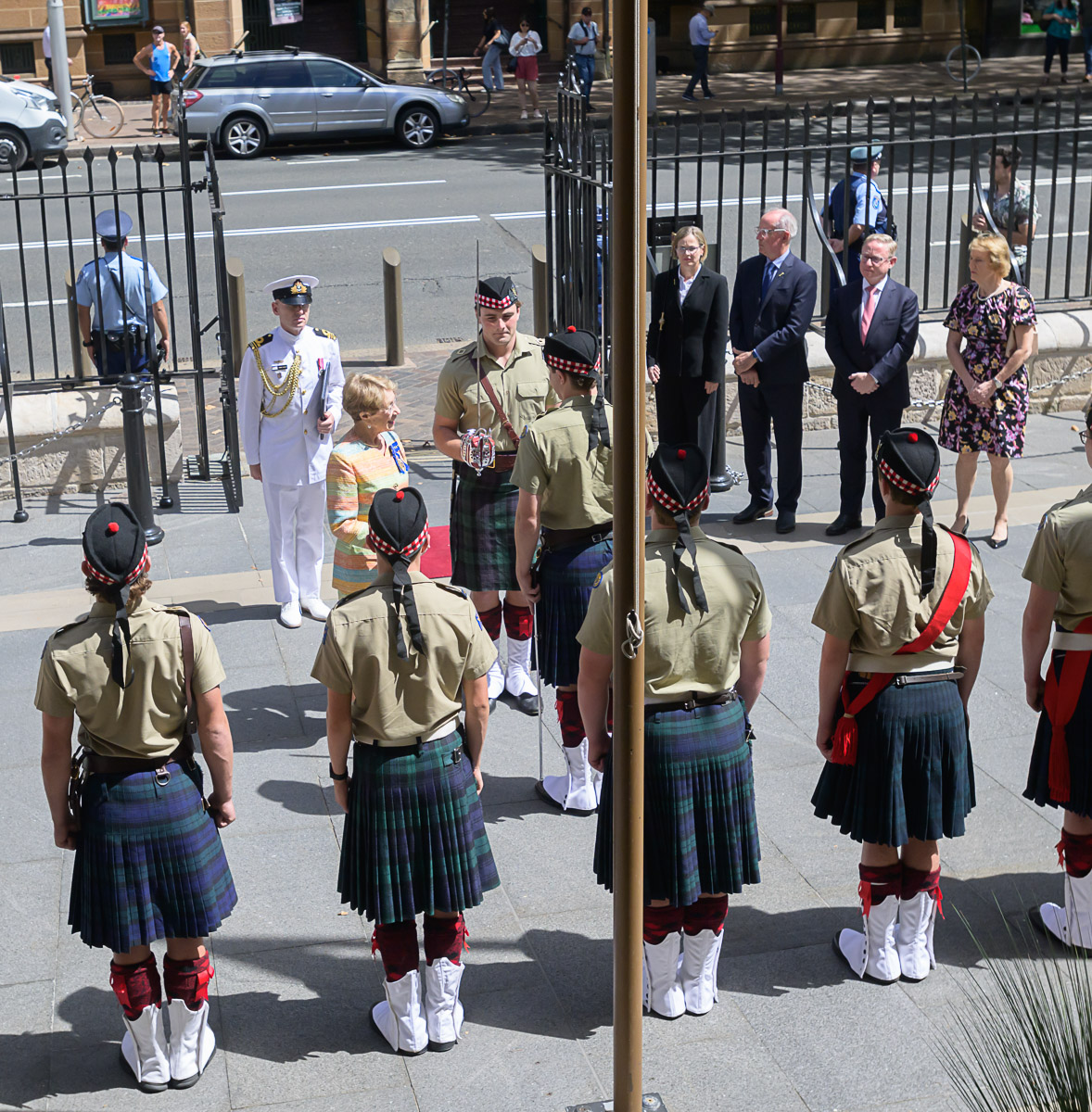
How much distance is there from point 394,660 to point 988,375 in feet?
17.1

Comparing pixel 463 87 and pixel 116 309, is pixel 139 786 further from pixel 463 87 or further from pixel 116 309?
pixel 463 87

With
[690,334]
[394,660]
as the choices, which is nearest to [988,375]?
[690,334]

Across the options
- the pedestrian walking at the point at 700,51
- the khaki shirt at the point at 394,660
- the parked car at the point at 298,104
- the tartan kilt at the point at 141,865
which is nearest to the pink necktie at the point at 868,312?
the khaki shirt at the point at 394,660

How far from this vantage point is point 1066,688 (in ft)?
16.2

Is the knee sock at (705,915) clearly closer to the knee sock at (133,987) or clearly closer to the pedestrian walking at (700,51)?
the knee sock at (133,987)

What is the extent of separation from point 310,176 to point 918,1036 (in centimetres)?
1905

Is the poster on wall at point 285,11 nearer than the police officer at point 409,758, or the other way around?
the police officer at point 409,758

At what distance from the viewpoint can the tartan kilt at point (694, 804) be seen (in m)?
4.55

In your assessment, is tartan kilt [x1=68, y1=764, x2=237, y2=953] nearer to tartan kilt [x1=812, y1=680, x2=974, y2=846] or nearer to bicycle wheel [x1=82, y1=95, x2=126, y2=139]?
tartan kilt [x1=812, y1=680, x2=974, y2=846]

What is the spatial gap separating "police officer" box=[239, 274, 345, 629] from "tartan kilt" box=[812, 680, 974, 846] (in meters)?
3.82

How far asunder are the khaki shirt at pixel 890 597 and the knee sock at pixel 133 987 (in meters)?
2.31

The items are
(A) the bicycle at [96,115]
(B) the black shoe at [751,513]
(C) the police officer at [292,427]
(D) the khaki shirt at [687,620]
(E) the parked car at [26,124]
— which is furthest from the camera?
(A) the bicycle at [96,115]

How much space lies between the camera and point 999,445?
8.47m

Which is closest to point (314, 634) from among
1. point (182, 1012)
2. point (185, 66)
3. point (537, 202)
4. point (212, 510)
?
point (212, 510)
